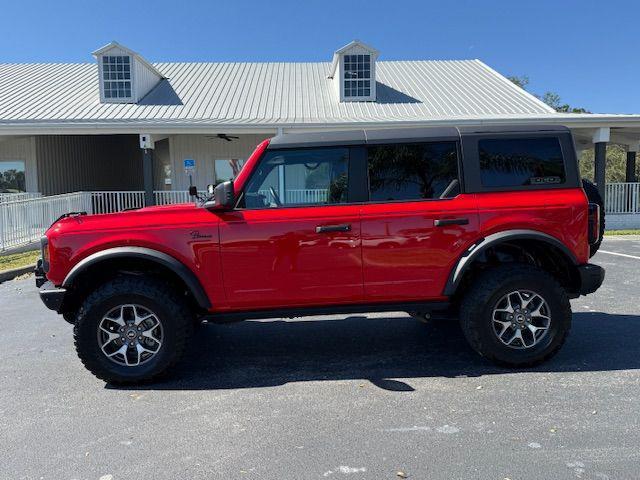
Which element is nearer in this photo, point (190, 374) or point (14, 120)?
point (190, 374)

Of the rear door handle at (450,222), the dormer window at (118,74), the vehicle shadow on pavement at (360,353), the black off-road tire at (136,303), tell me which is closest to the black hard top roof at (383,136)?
the rear door handle at (450,222)

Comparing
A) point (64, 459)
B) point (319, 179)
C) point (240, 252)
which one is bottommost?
point (64, 459)

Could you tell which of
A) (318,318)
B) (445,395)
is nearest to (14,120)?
(318,318)

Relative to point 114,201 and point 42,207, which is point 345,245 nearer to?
point 42,207

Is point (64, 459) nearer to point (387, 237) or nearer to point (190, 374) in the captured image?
point (190, 374)

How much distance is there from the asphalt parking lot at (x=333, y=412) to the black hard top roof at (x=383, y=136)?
1.92 metres

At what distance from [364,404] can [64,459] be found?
75.4 inches

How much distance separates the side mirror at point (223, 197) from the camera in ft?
12.4

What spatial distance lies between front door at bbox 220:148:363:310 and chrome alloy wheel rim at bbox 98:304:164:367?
669mm

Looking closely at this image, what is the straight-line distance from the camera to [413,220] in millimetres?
3932

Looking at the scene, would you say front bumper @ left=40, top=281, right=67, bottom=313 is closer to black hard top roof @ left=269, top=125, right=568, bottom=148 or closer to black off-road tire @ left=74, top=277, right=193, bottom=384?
black off-road tire @ left=74, top=277, right=193, bottom=384

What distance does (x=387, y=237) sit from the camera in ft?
12.9

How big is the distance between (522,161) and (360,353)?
2.22m

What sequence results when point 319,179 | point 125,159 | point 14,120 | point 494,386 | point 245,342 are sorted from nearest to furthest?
point 494,386 → point 319,179 → point 245,342 → point 14,120 → point 125,159
